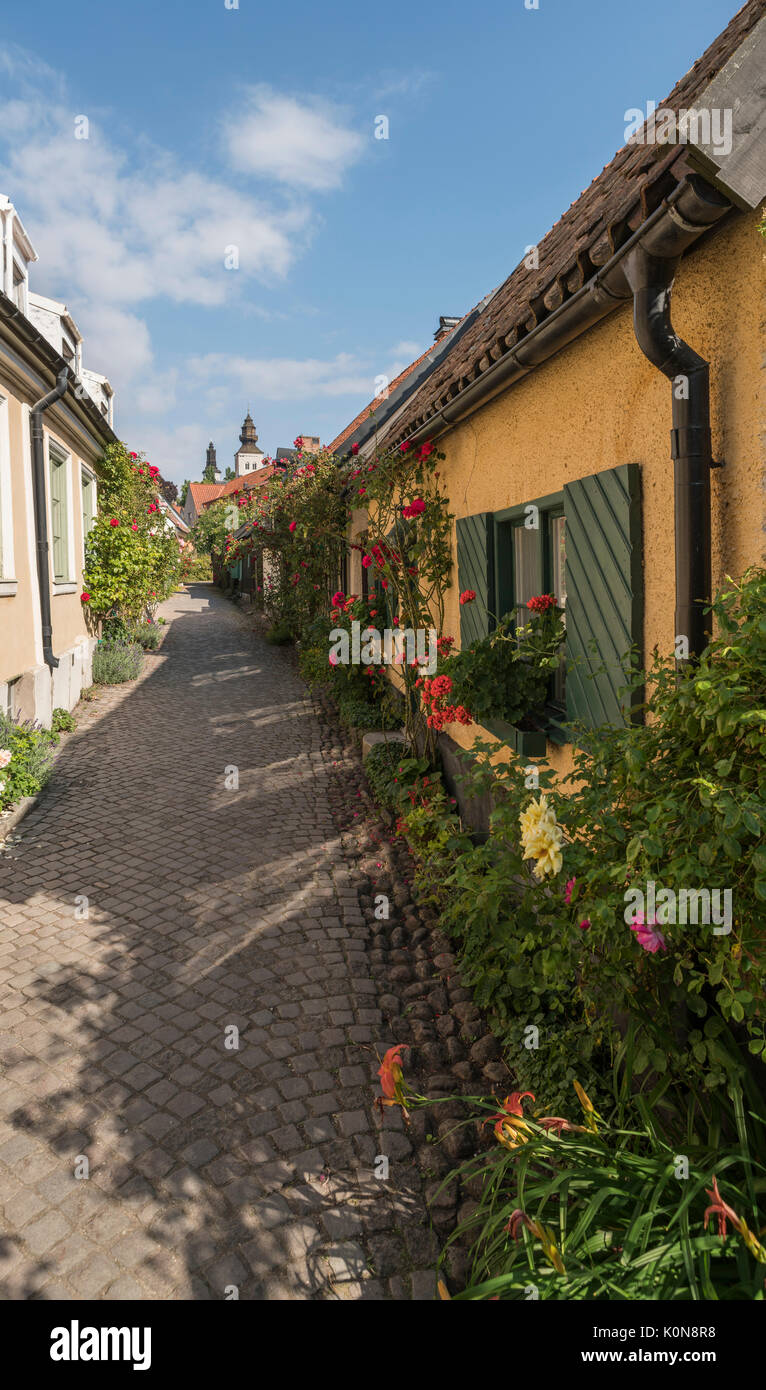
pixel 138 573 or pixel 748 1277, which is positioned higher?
pixel 138 573

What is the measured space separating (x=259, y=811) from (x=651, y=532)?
167 inches

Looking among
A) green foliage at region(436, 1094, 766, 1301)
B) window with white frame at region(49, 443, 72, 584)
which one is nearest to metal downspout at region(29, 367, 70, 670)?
window with white frame at region(49, 443, 72, 584)

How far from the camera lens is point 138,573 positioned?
483 inches

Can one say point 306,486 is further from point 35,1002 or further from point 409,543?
point 35,1002

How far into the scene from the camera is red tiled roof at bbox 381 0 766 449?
2541mm

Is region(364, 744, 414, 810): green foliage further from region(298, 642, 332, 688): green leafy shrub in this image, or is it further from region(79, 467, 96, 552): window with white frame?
region(79, 467, 96, 552): window with white frame

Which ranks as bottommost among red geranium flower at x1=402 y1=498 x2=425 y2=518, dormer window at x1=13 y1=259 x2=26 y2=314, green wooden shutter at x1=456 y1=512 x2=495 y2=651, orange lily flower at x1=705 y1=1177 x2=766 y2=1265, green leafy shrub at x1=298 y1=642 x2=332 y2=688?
orange lily flower at x1=705 y1=1177 x2=766 y2=1265

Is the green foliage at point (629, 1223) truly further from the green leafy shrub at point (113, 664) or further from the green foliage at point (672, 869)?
the green leafy shrub at point (113, 664)

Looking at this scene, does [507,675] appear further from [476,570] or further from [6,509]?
[6,509]

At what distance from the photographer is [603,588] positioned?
3174mm

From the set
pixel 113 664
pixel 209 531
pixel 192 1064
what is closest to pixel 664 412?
pixel 192 1064

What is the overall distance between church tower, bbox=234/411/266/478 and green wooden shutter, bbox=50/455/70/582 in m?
65.6

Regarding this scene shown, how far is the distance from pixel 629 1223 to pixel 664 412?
2.49 m
